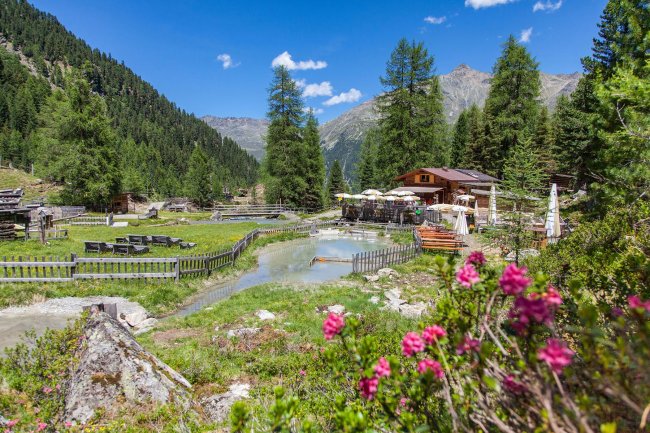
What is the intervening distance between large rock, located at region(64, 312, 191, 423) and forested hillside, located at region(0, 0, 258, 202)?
3627 inches

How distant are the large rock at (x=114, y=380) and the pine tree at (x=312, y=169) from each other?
44.8 m

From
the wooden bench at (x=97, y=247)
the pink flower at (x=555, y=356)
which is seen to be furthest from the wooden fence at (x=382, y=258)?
the pink flower at (x=555, y=356)

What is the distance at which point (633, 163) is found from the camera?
27.3ft

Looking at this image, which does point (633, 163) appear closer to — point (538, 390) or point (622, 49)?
point (538, 390)

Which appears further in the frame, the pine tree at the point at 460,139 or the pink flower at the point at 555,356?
the pine tree at the point at 460,139

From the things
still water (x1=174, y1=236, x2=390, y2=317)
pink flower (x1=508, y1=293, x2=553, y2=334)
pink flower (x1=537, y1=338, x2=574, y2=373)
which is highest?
pink flower (x1=508, y1=293, x2=553, y2=334)

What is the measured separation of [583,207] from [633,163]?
16.9 metres

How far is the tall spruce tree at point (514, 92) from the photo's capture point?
42.4 metres

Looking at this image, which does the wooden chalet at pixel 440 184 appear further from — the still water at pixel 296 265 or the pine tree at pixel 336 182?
the pine tree at pixel 336 182

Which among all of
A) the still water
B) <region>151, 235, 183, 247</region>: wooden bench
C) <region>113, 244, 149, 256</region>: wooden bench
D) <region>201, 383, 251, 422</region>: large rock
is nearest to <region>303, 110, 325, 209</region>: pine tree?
the still water

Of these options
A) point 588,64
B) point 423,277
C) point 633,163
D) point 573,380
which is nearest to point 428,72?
point 588,64

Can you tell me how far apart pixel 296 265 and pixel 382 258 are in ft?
17.0

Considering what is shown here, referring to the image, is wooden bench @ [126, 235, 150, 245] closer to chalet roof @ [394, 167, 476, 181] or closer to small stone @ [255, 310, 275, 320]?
small stone @ [255, 310, 275, 320]

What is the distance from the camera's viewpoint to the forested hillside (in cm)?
10000
